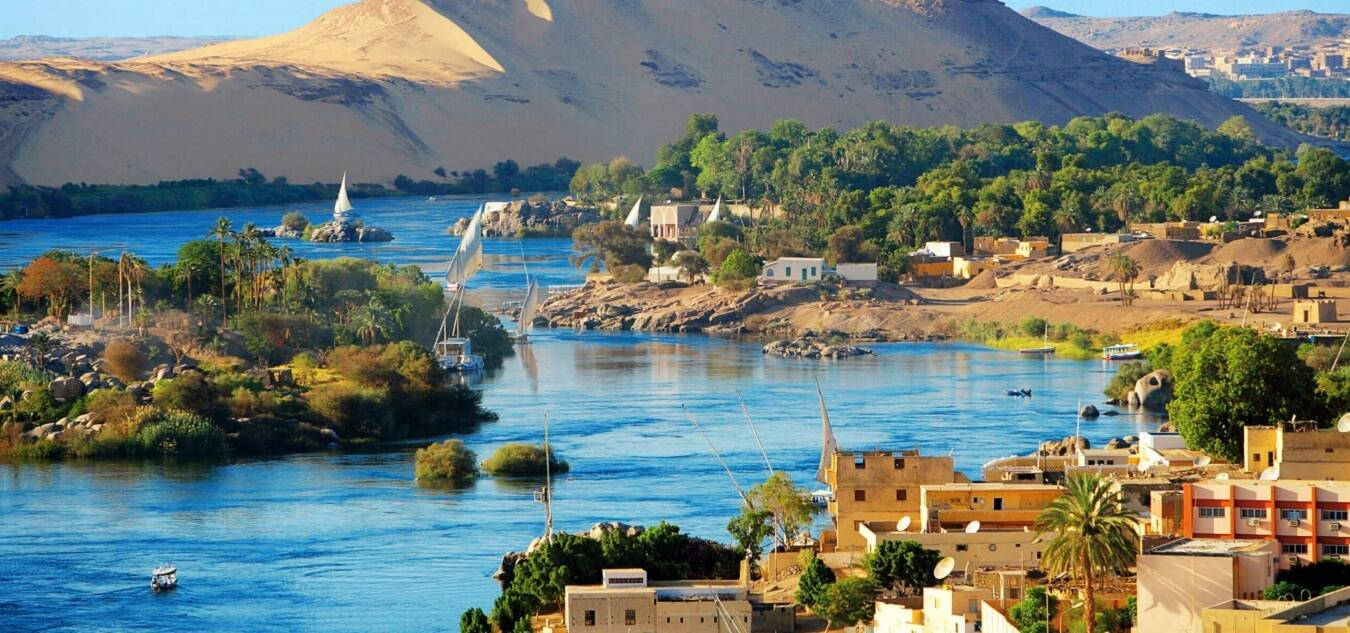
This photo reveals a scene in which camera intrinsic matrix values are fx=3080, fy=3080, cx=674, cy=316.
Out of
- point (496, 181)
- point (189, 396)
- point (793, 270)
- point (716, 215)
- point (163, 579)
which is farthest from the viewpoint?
point (496, 181)

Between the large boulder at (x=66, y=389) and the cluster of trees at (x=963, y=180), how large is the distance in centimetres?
2609

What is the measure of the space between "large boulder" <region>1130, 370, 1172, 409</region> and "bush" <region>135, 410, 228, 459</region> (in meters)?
13.4

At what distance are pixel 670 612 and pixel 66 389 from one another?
69.3 feet

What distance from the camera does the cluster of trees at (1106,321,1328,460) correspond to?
103 feet

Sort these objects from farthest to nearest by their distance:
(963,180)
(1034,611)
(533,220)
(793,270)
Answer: (533,220), (963,180), (793,270), (1034,611)

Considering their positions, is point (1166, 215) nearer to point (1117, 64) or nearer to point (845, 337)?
point (845, 337)

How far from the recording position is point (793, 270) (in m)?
64.8

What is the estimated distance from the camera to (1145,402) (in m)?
45.1

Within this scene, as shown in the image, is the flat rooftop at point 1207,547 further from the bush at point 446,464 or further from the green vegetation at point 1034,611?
the bush at point 446,464

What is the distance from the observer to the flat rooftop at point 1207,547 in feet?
72.8

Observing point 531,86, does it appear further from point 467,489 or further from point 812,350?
point 467,489

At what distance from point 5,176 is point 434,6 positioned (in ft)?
140

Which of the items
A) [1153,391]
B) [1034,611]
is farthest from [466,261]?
[1034,611]

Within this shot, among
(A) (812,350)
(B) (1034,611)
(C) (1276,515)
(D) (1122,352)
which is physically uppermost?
(C) (1276,515)
